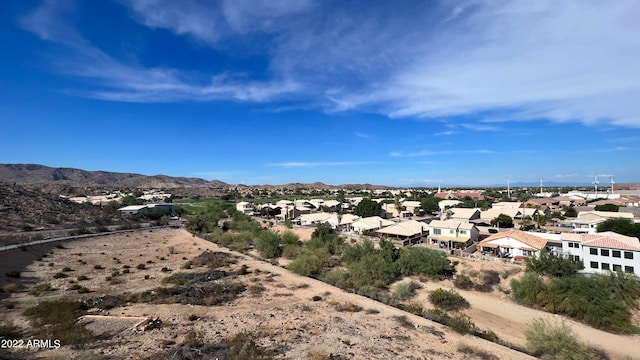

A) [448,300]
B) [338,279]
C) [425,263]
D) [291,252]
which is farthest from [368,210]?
[448,300]

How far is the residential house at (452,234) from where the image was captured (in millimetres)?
35062

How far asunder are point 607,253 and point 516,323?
37.3 ft

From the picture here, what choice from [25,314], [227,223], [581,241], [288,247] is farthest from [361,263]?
[227,223]

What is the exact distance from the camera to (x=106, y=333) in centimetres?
1619

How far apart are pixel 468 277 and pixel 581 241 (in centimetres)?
1018

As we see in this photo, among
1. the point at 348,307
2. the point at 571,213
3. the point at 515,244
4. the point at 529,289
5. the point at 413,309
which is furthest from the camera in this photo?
the point at 571,213

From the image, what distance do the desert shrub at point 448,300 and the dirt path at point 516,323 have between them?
26.1 inches

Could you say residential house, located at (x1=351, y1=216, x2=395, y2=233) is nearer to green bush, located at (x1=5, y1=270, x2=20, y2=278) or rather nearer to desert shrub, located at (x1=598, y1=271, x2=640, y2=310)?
desert shrub, located at (x1=598, y1=271, x2=640, y2=310)

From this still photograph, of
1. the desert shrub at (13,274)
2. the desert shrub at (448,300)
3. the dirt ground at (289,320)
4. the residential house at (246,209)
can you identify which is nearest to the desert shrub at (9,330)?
the dirt ground at (289,320)

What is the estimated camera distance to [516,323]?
2062 centimetres

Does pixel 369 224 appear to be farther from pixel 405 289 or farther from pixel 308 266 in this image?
pixel 405 289

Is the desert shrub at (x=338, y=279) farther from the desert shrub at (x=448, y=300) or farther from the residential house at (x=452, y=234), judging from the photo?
the residential house at (x=452, y=234)

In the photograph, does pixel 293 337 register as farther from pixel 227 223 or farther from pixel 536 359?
pixel 227 223

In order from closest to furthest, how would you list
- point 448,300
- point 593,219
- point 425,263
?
point 448,300, point 425,263, point 593,219
